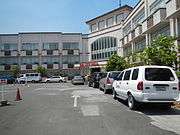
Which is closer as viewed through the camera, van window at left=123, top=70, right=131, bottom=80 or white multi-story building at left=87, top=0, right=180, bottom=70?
van window at left=123, top=70, right=131, bottom=80

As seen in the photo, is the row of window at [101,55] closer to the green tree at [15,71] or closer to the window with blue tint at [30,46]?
the window with blue tint at [30,46]

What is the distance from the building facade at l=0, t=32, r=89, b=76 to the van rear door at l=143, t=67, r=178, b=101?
71632 mm

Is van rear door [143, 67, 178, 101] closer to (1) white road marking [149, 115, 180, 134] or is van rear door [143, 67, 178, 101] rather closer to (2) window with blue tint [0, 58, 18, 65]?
(1) white road marking [149, 115, 180, 134]

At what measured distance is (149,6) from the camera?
3716 centimetres

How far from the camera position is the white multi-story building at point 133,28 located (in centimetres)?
2786

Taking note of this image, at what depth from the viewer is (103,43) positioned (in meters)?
68.1

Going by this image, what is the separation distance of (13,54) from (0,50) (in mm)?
3475

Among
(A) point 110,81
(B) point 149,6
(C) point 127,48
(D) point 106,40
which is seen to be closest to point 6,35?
(D) point 106,40

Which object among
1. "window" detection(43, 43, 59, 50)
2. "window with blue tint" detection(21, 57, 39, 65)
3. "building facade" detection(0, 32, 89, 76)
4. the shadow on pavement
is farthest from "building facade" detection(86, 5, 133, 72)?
the shadow on pavement

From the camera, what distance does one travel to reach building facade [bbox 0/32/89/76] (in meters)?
85.2

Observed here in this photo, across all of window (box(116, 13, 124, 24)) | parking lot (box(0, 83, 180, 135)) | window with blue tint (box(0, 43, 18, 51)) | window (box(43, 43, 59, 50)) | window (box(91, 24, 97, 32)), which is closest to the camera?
parking lot (box(0, 83, 180, 135))

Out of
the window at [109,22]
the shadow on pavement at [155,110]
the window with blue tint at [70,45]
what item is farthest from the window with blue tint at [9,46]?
the shadow on pavement at [155,110]

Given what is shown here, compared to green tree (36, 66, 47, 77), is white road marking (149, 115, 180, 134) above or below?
below

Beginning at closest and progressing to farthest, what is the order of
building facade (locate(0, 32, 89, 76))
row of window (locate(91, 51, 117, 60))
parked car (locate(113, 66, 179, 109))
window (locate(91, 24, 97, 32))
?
parked car (locate(113, 66, 179, 109)) → row of window (locate(91, 51, 117, 60)) → window (locate(91, 24, 97, 32)) → building facade (locate(0, 32, 89, 76))
